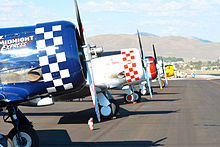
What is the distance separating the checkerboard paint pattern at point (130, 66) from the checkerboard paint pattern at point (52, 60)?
9743mm

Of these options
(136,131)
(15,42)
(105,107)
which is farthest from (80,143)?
(105,107)

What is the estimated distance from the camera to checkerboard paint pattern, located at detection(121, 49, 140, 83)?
1859 centimetres

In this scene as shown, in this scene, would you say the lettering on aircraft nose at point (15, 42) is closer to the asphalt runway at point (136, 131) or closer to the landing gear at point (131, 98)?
the asphalt runway at point (136, 131)

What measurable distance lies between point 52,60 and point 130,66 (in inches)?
393

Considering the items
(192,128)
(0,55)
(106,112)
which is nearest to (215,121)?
(192,128)

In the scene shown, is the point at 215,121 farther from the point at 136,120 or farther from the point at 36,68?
the point at 36,68

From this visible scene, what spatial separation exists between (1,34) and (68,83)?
2.17 m

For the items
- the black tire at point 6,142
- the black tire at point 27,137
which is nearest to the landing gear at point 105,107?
the black tire at point 27,137

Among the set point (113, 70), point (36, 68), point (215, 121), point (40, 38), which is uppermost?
point (40, 38)

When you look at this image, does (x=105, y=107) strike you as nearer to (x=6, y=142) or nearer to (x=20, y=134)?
(x=20, y=134)

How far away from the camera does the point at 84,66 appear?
9648 millimetres

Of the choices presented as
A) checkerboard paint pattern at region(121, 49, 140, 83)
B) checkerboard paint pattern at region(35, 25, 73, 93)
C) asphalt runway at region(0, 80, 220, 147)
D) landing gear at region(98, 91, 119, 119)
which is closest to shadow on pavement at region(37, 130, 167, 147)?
asphalt runway at region(0, 80, 220, 147)

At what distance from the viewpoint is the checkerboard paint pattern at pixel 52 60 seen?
29.2 feet

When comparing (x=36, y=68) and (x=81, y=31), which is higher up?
(x=81, y=31)
